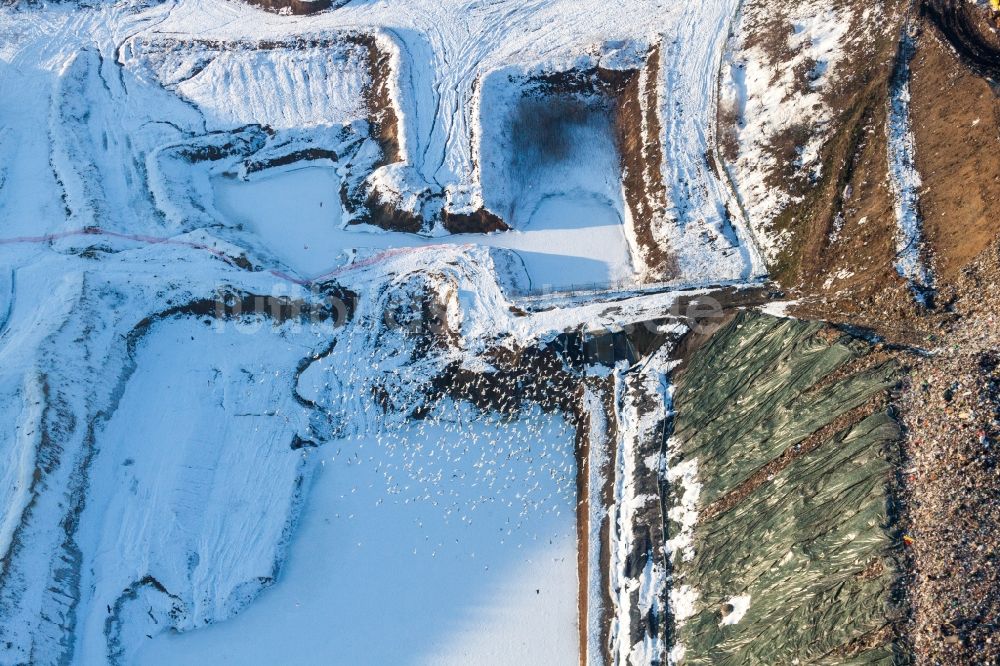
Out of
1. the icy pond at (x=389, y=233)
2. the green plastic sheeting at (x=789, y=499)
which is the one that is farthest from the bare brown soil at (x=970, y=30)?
the icy pond at (x=389, y=233)

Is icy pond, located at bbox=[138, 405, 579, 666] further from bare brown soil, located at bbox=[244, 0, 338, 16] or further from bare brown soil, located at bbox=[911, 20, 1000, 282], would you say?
bare brown soil, located at bbox=[244, 0, 338, 16]

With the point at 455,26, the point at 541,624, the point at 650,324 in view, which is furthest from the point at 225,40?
the point at 541,624

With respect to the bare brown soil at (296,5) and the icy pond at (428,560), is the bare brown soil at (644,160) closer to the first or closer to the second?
the icy pond at (428,560)

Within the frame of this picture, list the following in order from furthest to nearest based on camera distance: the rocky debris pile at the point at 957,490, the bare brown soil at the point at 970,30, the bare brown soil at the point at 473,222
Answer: the bare brown soil at the point at 473,222 < the bare brown soil at the point at 970,30 < the rocky debris pile at the point at 957,490

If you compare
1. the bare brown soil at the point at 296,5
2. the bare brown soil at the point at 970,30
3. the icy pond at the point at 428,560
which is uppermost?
the bare brown soil at the point at 296,5

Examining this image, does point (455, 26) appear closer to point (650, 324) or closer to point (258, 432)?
point (650, 324)

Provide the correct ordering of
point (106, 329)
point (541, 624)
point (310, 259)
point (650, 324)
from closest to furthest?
point (541, 624) < point (650, 324) < point (106, 329) < point (310, 259)
